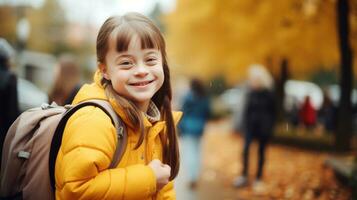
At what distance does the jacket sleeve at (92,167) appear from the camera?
6.50ft

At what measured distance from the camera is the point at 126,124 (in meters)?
2.21

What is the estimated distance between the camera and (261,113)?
8.55 metres

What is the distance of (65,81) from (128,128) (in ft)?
12.4

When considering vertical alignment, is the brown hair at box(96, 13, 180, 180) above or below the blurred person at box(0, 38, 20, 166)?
above

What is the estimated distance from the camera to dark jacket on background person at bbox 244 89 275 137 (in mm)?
8531

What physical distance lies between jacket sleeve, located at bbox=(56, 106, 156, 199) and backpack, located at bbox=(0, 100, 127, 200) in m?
0.07

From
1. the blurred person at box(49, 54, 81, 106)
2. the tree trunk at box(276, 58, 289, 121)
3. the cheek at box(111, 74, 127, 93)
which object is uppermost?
the cheek at box(111, 74, 127, 93)

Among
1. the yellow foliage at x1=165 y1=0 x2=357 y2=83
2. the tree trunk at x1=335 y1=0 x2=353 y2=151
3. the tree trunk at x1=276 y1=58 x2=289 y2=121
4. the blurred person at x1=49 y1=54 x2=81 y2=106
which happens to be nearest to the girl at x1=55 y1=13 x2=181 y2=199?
the blurred person at x1=49 y1=54 x2=81 y2=106

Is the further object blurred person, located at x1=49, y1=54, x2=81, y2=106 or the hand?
blurred person, located at x1=49, y1=54, x2=81, y2=106

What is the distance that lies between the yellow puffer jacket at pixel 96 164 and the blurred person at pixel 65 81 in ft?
11.8

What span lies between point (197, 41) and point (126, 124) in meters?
16.4

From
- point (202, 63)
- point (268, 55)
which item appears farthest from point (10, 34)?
point (268, 55)

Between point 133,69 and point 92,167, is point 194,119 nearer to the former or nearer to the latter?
point 133,69

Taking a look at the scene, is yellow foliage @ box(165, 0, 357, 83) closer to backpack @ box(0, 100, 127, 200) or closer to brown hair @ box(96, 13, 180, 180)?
brown hair @ box(96, 13, 180, 180)
